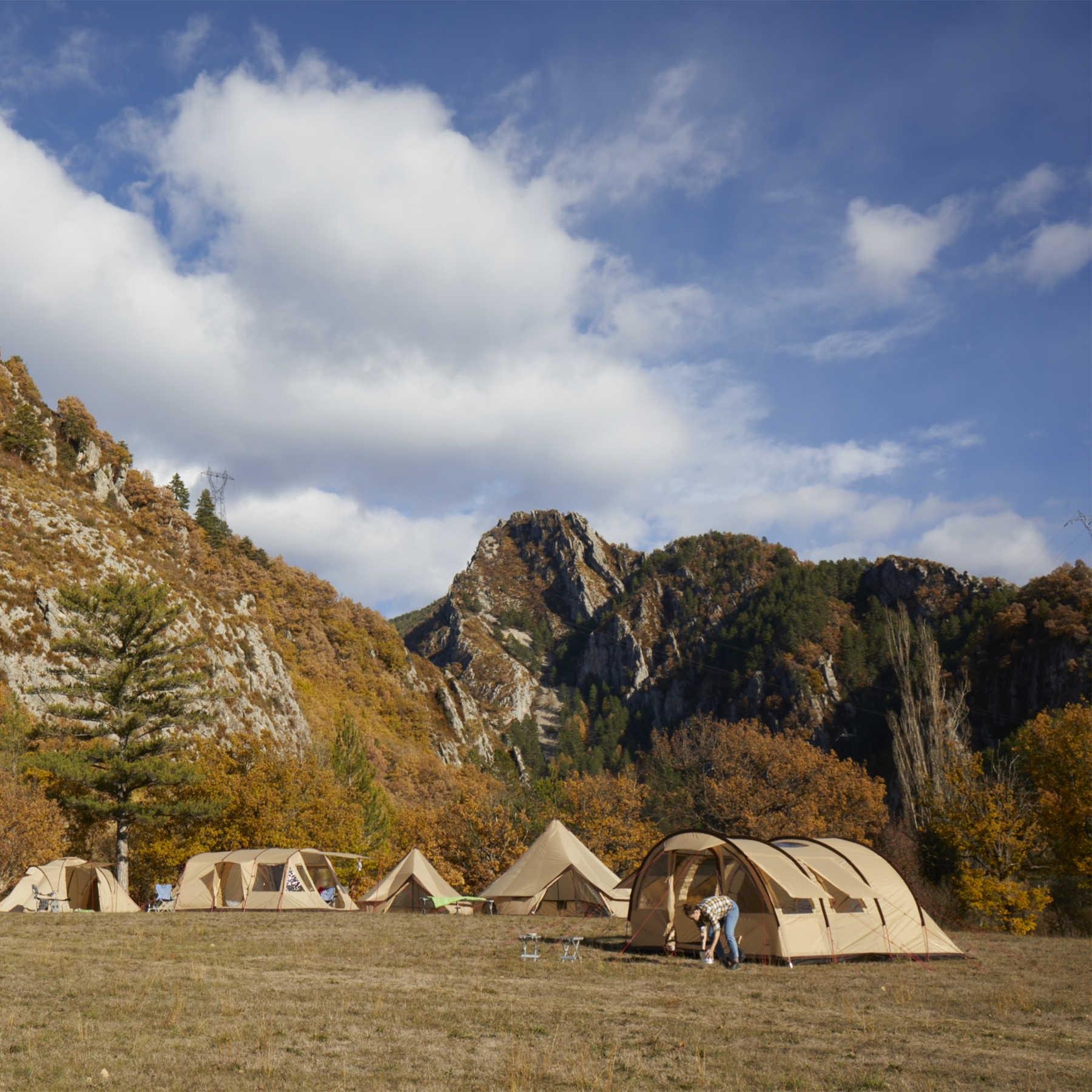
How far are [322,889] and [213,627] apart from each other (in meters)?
45.4

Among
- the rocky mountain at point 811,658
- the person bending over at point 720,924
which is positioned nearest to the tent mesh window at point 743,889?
the person bending over at point 720,924

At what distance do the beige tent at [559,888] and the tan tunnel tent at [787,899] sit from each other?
11454 mm

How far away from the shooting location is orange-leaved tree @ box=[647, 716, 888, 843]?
4875 cm

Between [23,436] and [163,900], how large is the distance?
54116 millimetres

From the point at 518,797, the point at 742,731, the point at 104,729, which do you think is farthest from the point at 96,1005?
the point at 742,731

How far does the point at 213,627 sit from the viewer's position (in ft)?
240

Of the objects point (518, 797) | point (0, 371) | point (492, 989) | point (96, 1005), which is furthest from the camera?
point (0, 371)

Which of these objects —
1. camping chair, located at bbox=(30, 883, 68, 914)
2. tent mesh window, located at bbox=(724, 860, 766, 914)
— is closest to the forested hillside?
camping chair, located at bbox=(30, 883, 68, 914)

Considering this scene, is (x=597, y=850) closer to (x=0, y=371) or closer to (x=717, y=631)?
(x=0, y=371)

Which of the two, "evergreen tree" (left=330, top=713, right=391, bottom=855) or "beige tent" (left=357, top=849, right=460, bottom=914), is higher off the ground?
"evergreen tree" (left=330, top=713, right=391, bottom=855)

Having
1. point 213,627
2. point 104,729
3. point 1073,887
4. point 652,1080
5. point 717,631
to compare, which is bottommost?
point 1073,887

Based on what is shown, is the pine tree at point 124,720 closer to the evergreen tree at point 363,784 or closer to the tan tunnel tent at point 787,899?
the evergreen tree at point 363,784

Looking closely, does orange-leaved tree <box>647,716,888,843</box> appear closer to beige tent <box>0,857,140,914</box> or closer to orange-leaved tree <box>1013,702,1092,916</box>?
orange-leaved tree <box>1013,702,1092,916</box>

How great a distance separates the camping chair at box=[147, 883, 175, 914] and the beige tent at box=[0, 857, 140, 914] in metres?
0.83
